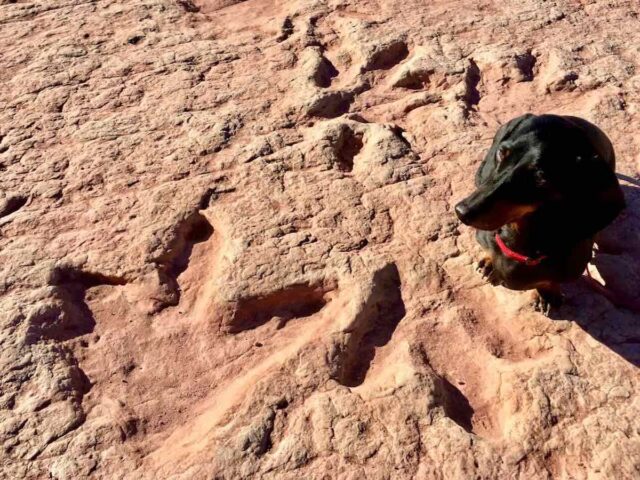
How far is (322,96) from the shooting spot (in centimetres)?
420

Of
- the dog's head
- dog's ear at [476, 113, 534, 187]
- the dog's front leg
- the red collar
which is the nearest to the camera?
the dog's head

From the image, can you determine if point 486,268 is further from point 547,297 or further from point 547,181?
point 547,181

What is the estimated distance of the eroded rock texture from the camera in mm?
2639

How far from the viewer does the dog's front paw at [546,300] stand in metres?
2.97

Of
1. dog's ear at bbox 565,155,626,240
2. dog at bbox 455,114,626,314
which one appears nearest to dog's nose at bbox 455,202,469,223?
dog at bbox 455,114,626,314

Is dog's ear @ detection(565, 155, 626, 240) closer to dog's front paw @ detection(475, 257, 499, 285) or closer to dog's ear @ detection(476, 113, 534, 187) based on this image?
dog's ear @ detection(476, 113, 534, 187)

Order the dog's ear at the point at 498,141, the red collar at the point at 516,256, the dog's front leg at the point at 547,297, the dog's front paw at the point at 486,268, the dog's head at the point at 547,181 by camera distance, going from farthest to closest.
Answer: the dog's front paw at the point at 486,268 → the dog's front leg at the point at 547,297 → the red collar at the point at 516,256 → the dog's ear at the point at 498,141 → the dog's head at the point at 547,181

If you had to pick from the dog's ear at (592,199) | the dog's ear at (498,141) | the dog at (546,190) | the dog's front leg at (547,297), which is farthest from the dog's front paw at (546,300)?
the dog's ear at (498,141)

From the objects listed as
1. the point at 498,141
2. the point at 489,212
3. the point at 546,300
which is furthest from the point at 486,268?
the point at 489,212

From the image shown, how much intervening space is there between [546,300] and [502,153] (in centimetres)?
87

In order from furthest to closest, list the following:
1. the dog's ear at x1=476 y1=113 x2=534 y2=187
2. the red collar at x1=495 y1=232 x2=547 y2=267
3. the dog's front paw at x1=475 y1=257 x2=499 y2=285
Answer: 1. the dog's front paw at x1=475 y1=257 x2=499 y2=285
2. the red collar at x1=495 y1=232 x2=547 y2=267
3. the dog's ear at x1=476 y1=113 x2=534 y2=187

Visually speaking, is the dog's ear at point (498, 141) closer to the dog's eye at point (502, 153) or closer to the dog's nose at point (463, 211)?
the dog's eye at point (502, 153)

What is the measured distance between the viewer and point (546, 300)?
3008 mm

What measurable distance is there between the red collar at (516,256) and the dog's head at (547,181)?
0.30 meters
